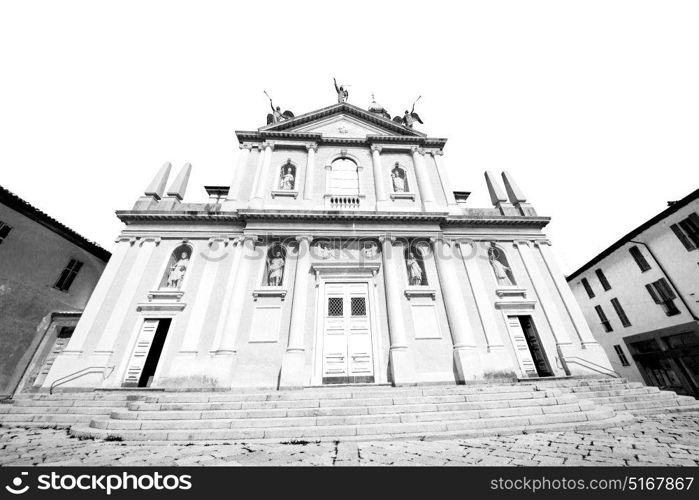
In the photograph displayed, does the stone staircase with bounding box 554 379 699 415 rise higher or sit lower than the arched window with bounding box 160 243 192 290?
lower

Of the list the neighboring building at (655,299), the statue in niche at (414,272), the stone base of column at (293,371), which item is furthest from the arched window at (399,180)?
the neighboring building at (655,299)

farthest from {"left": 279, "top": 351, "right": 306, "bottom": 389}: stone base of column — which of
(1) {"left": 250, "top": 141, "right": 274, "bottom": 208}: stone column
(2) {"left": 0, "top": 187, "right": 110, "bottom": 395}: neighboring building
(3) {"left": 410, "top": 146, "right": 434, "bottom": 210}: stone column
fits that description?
(2) {"left": 0, "top": 187, "right": 110, "bottom": 395}: neighboring building

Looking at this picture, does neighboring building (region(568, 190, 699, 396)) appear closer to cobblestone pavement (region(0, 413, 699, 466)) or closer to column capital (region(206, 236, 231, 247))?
cobblestone pavement (region(0, 413, 699, 466))

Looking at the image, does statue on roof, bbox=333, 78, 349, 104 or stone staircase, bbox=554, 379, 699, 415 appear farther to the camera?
statue on roof, bbox=333, 78, 349, 104

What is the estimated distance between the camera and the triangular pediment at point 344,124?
1569 centimetres

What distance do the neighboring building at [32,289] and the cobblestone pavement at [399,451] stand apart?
9.01m

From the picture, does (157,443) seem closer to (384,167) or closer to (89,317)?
(89,317)

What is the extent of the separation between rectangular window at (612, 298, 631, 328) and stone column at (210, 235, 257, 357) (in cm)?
2517

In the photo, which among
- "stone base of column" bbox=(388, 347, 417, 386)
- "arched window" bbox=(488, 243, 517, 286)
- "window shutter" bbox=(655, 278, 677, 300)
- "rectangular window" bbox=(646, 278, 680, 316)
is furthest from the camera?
"window shutter" bbox=(655, 278, 677, 300)

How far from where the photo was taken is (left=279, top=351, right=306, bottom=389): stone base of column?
8.48m

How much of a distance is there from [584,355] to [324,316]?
959 centimetres

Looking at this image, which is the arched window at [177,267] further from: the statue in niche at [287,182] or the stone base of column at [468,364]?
the stone base of column at [468,364]
